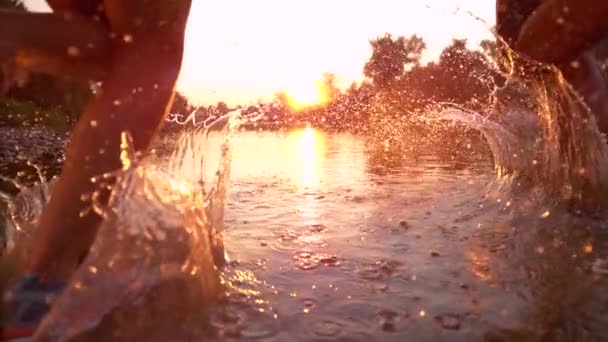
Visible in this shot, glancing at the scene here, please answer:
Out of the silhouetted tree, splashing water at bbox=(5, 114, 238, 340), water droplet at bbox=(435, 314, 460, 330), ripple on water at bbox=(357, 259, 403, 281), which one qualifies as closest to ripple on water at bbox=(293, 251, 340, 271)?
ripple on water at bbox=(357, 259, 403, 281)

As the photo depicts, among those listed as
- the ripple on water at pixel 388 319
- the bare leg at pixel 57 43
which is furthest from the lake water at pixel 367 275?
the bare leg at pixel 57 43

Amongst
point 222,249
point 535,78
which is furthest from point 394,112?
point 222,249

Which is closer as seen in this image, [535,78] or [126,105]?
[126,105]

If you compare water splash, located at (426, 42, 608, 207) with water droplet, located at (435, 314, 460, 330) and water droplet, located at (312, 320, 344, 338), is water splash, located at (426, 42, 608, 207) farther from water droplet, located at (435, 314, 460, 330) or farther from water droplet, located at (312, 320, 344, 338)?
water droplet, located at (312, 320, 344, 338)

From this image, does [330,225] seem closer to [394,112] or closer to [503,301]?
[503,301]

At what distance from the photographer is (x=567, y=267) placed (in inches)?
84.5

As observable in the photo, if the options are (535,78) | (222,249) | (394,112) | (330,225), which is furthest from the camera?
(394,112)

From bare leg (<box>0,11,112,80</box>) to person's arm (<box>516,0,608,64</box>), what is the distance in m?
1.74

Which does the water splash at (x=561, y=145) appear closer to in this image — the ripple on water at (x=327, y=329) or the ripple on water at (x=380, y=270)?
the ripple on water at (x=380, y=270)

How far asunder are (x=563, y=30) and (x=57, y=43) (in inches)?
77.3

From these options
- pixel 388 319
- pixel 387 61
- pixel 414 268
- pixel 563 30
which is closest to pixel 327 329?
pixel 388 319

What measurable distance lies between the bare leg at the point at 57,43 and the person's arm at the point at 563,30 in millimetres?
1739

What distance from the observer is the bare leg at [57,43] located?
66.7 inches

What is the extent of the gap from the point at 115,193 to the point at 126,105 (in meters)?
0.30
